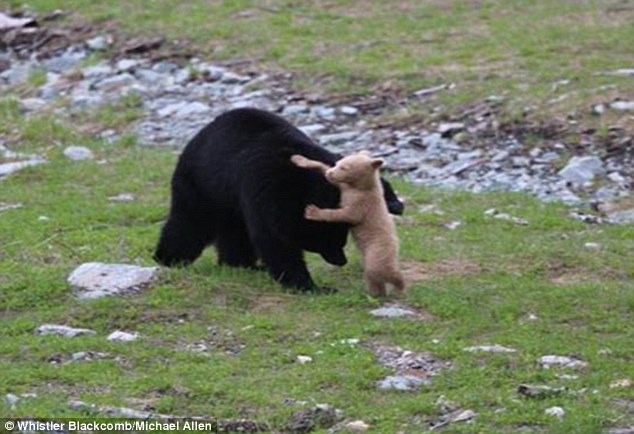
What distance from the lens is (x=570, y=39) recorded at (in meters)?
16.0

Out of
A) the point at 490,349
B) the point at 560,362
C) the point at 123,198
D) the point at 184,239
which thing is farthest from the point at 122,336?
the point at 123,198

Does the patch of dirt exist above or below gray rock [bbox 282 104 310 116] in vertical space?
above

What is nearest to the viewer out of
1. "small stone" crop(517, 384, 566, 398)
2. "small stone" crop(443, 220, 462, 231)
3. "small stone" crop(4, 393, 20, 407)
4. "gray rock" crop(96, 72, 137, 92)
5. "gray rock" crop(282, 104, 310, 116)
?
"small stone" crop(4, 393, 20, 407)

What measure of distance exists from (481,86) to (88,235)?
4.69 meters

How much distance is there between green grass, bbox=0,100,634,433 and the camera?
7.48 meters

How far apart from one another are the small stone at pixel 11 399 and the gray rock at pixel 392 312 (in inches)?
88.3

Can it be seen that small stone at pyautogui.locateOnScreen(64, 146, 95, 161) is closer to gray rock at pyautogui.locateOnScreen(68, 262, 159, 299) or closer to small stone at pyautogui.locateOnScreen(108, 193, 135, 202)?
small stone at pyautogui.locateOnScreen(108, 193, 135, 202)

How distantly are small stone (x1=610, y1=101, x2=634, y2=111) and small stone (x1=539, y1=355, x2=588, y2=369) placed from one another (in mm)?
5636

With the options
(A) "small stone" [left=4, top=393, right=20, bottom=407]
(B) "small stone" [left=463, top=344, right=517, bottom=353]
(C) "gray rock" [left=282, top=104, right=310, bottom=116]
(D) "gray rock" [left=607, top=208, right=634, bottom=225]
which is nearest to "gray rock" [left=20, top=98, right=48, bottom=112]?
(C) "gray rock" [left=282, top=104, right=310, bottom=116]

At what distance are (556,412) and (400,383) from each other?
0.83m

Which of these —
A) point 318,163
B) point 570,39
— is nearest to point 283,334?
point 318,163

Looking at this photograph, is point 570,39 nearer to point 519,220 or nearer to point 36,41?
point 519,220

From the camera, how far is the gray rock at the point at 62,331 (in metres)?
8.71

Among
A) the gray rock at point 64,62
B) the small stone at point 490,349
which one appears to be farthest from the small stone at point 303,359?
the gray rock at point 64,62
